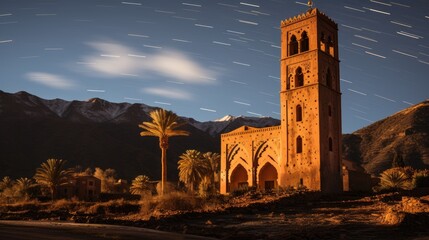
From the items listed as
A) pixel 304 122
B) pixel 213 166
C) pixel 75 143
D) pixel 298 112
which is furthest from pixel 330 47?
pixel 75 143

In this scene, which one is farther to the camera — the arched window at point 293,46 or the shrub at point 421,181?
the arched window at point 293,46

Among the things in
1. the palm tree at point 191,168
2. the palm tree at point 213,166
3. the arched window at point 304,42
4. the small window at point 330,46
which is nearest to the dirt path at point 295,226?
the arched window at point 304,42

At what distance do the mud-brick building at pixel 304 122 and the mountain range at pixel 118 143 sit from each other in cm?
4220

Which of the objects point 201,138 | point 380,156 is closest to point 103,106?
point 201,138

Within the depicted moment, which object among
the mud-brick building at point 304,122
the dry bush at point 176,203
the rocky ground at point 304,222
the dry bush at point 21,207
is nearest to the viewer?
the rocky ground at point 304,222

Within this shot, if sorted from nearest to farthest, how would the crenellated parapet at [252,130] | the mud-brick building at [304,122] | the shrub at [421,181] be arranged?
the shrub at [421,181] < the mud-brick building at [304,122] < the crenellated parapet at [252,130]

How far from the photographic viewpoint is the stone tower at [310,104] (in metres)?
37.2

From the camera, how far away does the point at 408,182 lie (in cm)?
4169

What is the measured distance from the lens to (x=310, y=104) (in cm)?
3809

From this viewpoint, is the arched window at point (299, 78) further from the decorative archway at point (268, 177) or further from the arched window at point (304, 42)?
A: the decorative archway at point (268, 177)

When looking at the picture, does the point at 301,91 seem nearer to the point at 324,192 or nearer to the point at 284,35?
the point at 284,35

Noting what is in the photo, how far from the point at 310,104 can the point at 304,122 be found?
1.57m

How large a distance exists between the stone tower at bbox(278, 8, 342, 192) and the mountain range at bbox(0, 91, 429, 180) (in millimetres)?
42744

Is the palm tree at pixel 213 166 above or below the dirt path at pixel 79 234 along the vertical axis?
above
